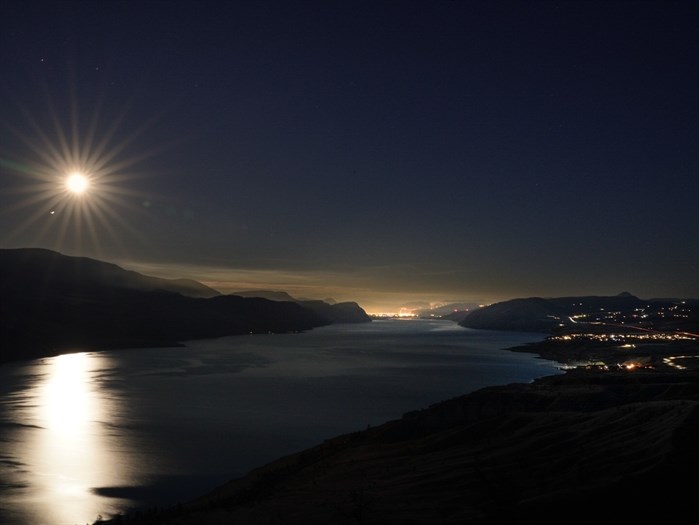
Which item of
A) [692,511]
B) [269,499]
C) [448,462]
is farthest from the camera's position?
[448,462]

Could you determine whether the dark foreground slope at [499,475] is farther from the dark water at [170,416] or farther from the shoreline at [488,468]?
the dark water at [170,416]

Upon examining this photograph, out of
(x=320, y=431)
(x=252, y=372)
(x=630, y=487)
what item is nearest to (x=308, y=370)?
(x=252, y=372)

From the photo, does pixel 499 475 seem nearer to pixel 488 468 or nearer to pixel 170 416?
pixel 488 468

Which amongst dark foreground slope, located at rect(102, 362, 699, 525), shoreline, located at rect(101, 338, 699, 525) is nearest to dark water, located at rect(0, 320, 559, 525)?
shoreline, located at rect(101, 338, 699, 525)

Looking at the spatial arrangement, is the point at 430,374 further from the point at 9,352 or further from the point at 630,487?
the point at 9,352

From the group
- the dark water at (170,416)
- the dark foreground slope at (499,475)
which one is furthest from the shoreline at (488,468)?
the dark water at (170,416)

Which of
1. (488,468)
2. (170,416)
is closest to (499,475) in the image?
→ (488,468)
